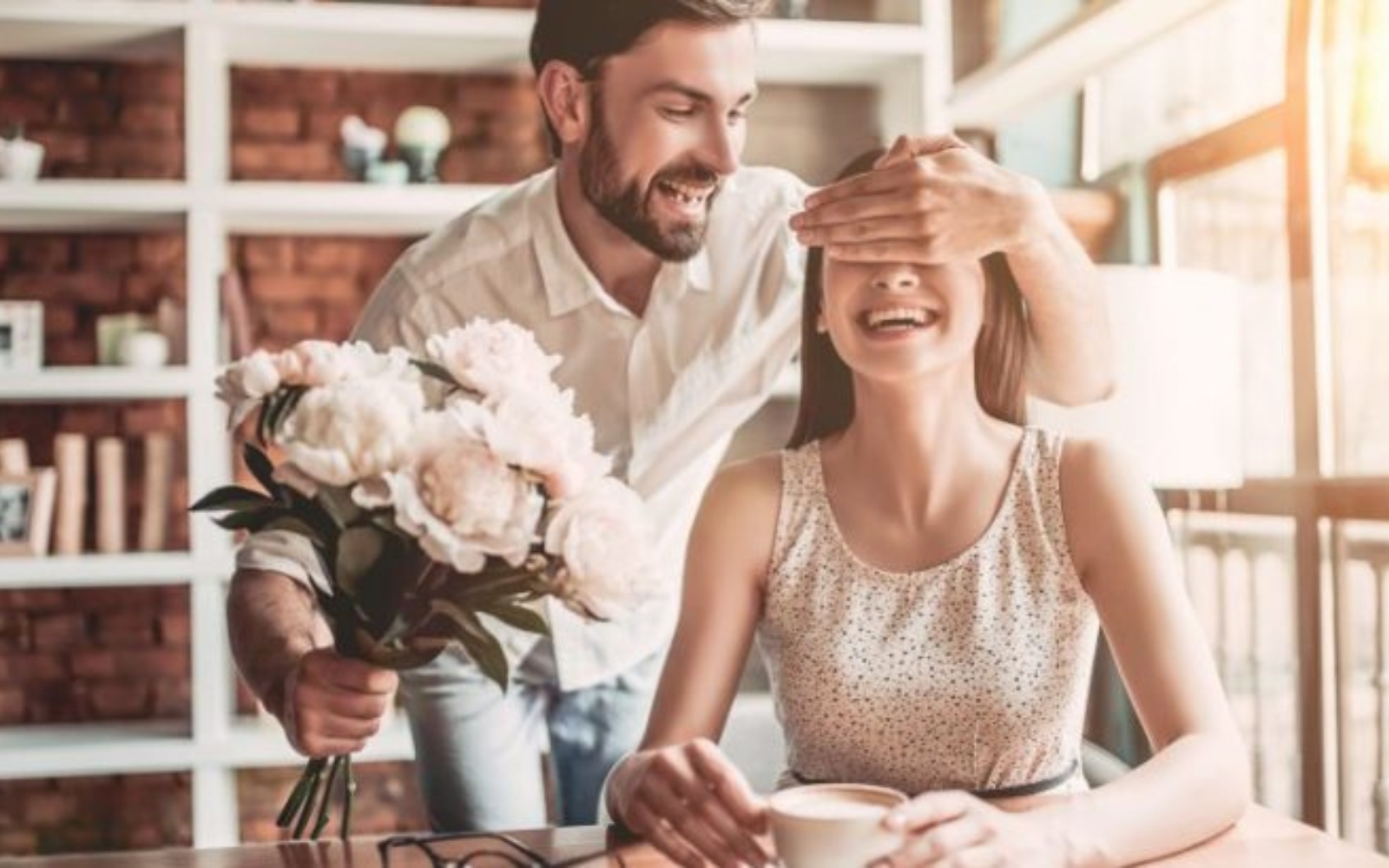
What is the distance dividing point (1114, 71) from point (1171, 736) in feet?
5.35

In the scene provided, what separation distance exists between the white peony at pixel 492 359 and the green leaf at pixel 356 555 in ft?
0.43

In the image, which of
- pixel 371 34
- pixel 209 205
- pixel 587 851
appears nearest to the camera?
pixel 587 851

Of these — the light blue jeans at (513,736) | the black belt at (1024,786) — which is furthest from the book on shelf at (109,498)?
the black belt at (1024,786)

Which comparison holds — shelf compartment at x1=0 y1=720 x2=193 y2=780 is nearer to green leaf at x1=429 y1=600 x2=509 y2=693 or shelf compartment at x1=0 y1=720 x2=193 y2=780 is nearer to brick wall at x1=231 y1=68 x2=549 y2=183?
brick wall at x1=231 y1=68 x2=549 y2=183

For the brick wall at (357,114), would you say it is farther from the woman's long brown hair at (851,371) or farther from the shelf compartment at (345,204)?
the woman's long brown hair at (851,371)

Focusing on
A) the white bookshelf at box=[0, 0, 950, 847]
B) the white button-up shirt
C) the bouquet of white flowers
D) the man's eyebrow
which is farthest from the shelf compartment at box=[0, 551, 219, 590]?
the bouquet of white flowers

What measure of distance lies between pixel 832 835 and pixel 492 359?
40 centimetres

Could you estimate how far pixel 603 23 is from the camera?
5.62 feet

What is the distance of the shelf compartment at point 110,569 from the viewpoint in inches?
97.7

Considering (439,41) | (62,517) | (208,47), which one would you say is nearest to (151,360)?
(62,517)

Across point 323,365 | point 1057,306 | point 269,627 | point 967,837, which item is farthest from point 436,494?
point 1057,306

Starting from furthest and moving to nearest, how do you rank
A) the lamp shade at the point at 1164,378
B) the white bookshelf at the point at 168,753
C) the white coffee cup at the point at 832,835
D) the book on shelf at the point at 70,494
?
the book on shelf at the point at 70,494
the white bookshelf at the point at 168,753
the lamp shade at the point at 1164,378
the white coffee cup at the point at 832,835

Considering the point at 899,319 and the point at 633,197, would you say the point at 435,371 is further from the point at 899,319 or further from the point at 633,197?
the point at 633,197

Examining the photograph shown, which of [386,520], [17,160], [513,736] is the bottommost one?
[513,736]
